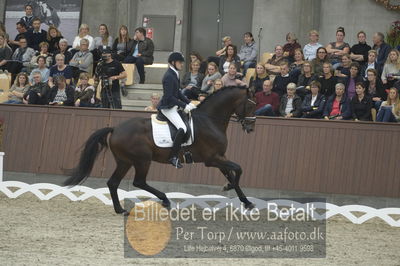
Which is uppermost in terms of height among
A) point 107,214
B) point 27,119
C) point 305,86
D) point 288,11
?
point 288,11

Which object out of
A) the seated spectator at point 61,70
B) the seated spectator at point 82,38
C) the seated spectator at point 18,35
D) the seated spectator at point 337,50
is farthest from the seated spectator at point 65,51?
the seated spectator at point 337,50

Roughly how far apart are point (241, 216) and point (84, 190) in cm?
276

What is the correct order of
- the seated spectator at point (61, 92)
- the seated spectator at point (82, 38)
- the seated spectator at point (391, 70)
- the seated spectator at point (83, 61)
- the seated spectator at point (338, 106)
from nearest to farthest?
the seated spectator at point (338, 106)
the seated spectator at point (391, 70)
the seated spectator at point (61, 92)
the seated spectator at point (83, 61)
the seated spectator at point (82, 38)

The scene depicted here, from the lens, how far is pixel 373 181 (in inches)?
489

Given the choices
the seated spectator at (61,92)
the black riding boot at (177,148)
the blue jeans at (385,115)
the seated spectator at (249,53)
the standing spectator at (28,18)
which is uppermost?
the standing spectator at (28,18)

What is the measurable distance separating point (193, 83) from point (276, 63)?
5.94 ft

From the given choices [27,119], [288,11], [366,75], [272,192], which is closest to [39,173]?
[27,119]

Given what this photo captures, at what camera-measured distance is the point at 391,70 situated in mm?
14688

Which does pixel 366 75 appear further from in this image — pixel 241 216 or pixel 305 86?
pixel 241 216

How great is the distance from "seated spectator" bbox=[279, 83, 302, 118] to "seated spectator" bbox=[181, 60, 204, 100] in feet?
6.26

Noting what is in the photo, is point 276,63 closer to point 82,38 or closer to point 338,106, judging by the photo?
point 338,106

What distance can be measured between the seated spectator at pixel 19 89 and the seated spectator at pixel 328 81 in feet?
20.9

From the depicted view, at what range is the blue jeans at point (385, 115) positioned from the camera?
521 inches

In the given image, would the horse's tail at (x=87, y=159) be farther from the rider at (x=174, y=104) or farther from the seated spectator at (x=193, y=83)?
the seated spectator at (x=193, y=83)
